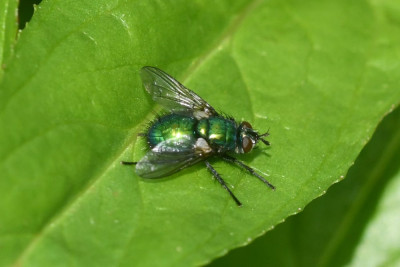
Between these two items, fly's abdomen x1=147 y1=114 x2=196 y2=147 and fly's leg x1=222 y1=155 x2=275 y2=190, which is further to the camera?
fly's abdomen x1=147 y1=114 x2=196 y2=147

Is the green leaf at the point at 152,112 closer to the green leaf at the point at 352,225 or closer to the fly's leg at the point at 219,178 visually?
the fly's leg at the point at 219,178

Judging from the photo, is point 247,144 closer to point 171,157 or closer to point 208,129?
point 208,129

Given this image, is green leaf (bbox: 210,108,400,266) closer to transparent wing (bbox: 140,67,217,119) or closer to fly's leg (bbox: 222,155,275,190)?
fly's leg (bbox: 222,155,275,190)

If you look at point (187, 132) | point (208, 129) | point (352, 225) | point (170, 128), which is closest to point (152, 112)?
→ point (170, 128)

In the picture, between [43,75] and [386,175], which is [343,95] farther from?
[43,75]

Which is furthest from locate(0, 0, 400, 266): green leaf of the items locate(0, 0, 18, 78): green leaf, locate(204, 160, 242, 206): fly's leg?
locate(0, 0, 18, 78): green leaf

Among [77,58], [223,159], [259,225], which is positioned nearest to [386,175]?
[223,159]

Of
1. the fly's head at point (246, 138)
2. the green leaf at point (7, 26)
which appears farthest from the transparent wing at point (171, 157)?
the green leaf at point (7, 26)
